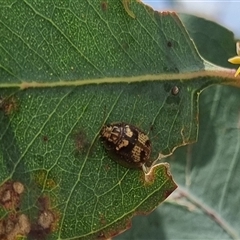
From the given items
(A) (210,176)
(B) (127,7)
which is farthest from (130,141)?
(A) (210,176)

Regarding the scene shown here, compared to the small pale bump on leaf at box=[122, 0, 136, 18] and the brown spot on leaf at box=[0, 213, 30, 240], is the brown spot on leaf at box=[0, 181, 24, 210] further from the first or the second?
the small pale bump on leaf at box=[122, 0, 136, 18]

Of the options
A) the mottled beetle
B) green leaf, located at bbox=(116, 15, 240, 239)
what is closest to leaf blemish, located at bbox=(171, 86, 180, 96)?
the mottled beetle

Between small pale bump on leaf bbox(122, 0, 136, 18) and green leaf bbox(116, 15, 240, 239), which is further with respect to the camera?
green leaf bbox(116, 15, 240, 239)

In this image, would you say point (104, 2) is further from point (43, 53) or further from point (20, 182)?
point (20, 182)

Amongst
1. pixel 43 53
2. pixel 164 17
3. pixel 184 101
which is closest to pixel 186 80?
pixel 184 101

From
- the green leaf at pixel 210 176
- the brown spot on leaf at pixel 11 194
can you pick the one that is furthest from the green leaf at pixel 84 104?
the green leaf at pixel 210 176

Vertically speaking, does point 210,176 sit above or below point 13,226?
above

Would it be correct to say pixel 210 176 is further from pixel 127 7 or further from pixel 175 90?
pixel 127 7
